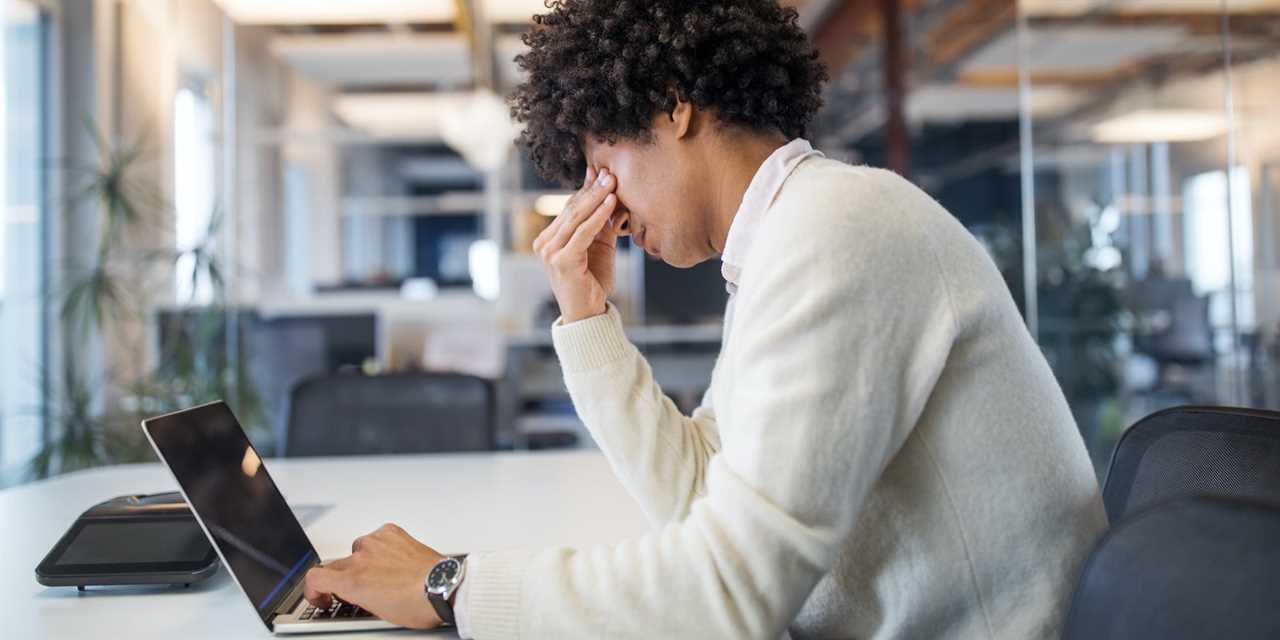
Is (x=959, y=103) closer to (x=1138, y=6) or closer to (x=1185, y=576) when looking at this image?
(x=1138, y=6)

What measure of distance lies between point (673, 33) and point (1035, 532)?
23.9 inches

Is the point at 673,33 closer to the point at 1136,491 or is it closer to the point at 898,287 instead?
the point at 898,287

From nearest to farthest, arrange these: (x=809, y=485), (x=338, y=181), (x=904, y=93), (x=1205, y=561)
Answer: (x=1205, y=561)
(x=809, y=485)
(x=904, y=93)
(x=338, y=181)

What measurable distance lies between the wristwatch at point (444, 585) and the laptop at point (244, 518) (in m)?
0.06

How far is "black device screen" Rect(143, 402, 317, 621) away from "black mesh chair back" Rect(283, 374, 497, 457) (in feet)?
3.64

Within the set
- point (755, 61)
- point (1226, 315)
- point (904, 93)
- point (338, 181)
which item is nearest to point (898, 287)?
point (755, 61)

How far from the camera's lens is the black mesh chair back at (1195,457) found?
1.01 metres

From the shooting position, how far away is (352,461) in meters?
2.05

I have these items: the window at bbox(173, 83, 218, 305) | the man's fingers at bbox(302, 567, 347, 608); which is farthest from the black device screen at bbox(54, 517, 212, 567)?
the window at bbox(173, 83, 218, 305)

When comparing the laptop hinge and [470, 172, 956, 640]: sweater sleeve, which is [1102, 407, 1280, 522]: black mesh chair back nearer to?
[470, 172, 956, 640]: sweater sleeve

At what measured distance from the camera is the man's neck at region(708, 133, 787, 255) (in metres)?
1.12

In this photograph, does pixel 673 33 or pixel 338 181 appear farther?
pixel 338 181

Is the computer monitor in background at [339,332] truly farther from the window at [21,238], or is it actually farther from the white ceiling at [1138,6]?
the white ceiling at [1138,6]

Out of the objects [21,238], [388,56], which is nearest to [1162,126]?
[21,238]
